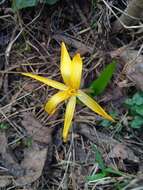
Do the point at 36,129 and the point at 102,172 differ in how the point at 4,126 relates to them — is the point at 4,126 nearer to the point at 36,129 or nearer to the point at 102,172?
the point at 36,129

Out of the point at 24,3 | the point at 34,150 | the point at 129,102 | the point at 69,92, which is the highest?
the point at 24,3

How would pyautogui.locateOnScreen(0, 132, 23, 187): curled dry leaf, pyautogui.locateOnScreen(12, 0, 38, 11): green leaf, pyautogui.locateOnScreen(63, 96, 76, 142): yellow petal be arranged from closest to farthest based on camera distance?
pyautogui.locateOnScreen(63, 96, 76, 142): yellow petal, pyautogui.locateOnScreen(0, 132, 23, 187): curled dry leaf, pyautogui.locateOnScreen(12, 0, 38, 11): green leaf

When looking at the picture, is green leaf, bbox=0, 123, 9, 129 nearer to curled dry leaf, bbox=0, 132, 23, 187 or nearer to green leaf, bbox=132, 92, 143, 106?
curled dry leaf, bbox=0, 132, 23, 187

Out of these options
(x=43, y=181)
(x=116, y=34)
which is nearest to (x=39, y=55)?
(x=116, y=34)

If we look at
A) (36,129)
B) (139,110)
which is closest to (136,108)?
(139,110)

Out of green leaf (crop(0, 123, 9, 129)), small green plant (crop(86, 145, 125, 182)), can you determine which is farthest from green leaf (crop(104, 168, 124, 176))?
green leaf (crop(0, 123, 9, 129))
